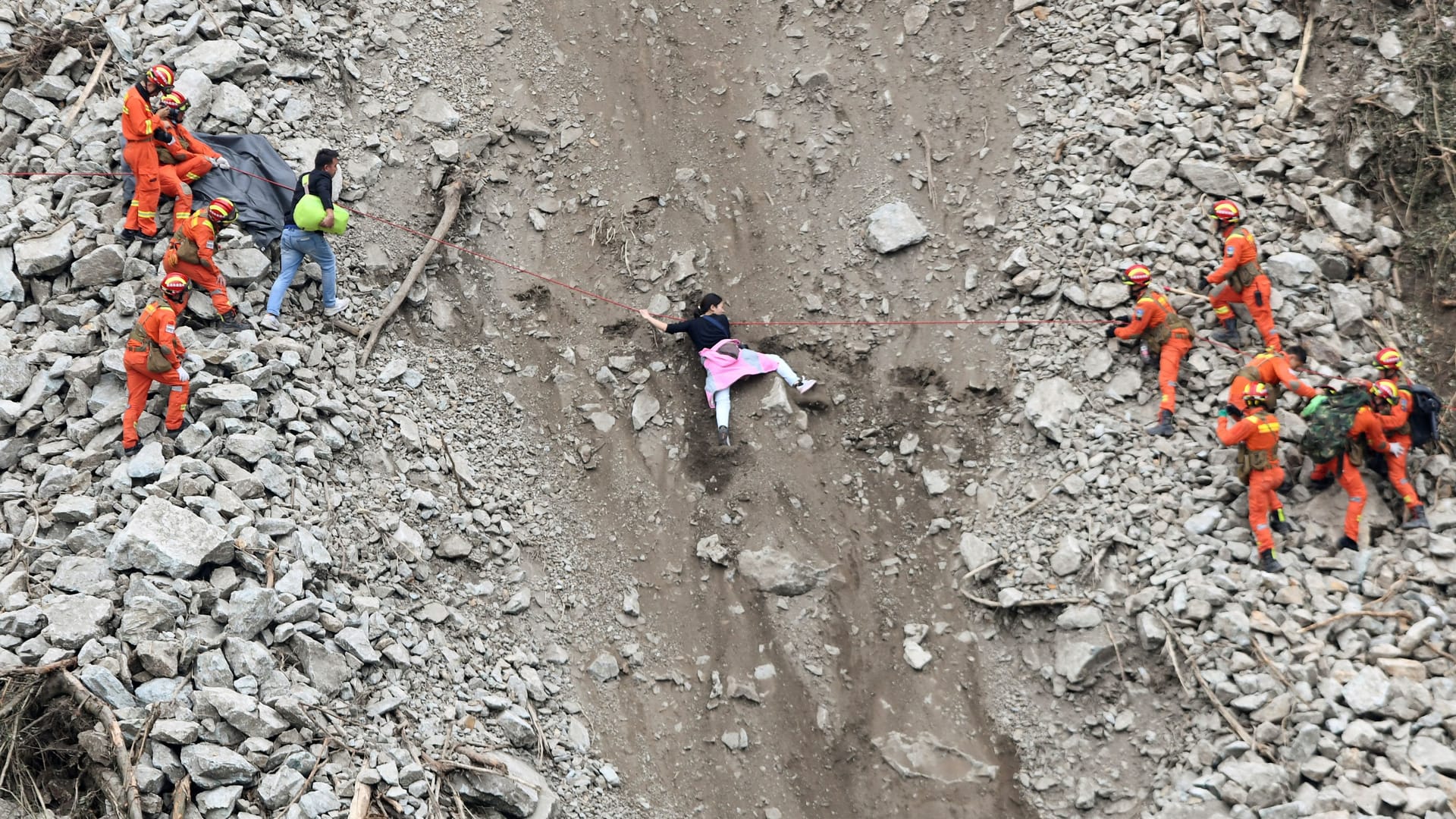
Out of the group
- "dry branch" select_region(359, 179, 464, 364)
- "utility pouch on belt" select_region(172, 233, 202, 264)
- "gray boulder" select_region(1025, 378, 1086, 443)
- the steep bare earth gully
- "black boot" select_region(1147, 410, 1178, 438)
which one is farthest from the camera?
"dry branch" select_region(359, 179, 464, 364)

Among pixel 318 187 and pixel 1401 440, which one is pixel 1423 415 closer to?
pixel 1401 440

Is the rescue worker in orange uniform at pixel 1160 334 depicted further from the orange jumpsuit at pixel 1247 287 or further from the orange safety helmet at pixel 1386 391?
the orange safety helmet at pixel 1386 391

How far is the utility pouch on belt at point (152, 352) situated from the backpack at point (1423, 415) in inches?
441

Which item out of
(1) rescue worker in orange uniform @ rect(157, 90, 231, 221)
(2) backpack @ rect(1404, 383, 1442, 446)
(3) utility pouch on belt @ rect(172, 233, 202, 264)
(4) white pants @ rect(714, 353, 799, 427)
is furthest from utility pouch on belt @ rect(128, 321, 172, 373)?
(2) backpack @ rect(1404, 383, 1442, 446)

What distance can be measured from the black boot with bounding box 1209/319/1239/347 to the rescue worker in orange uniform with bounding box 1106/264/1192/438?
12.9 inches

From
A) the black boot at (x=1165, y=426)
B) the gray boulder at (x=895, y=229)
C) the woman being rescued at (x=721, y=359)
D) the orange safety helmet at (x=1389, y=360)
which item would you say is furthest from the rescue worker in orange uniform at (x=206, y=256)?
the orange safety helmet at (x=1389, y=360)

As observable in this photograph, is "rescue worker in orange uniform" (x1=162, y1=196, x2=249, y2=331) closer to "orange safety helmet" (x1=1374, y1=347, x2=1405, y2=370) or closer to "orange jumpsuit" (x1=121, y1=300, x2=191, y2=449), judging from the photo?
"orange jumpsuit" (x1=121, y1=300, x2=191, y2=449)

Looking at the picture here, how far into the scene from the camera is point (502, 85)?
43.6 feet

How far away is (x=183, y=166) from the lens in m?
10.8

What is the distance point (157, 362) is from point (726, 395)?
215 inches

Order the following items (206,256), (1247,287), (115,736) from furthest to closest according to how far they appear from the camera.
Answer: (1247,287) → (206,256) → (115,736)

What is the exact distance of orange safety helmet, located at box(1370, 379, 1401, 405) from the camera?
9000 mm

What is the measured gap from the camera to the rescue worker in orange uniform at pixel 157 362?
358 inches

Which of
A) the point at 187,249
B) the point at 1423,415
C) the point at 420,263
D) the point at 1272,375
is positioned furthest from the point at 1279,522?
the point at 187,249
